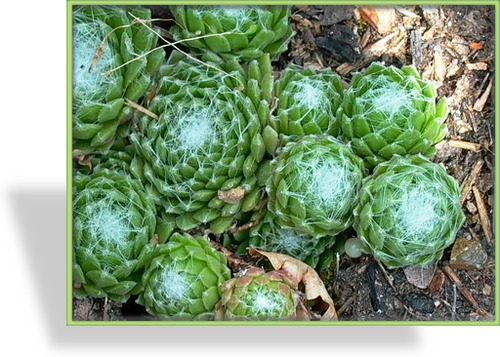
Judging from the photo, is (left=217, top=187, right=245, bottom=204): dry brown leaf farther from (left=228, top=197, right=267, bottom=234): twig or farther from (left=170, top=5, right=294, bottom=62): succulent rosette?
(left=170, top=5, right=294, bottom=62): succulent rosette

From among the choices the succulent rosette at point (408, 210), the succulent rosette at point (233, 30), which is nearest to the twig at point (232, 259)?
the succulent rosette at point (408, 210)

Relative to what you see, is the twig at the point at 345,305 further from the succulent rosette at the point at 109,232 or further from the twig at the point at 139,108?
the twig at the point at 139,108

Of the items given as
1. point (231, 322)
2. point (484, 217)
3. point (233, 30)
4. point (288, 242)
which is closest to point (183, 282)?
point (231, 322)

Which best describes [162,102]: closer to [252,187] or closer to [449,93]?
[252,187]

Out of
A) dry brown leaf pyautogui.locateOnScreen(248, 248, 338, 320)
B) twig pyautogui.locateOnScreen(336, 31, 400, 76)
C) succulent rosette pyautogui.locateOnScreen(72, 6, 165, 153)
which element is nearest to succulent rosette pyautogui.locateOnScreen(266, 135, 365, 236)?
dry brown leaf pyautogui.locateOnScreen(248, 248, 338, 320)

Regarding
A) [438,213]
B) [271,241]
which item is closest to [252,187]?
[271,241]
